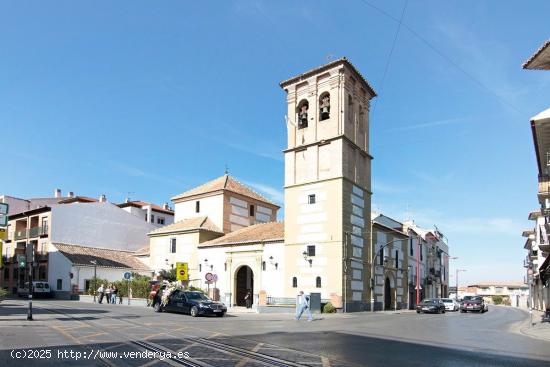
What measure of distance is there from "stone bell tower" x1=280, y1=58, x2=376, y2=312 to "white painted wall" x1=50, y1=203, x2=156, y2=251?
26.5 meters

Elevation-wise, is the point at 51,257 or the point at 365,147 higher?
the point at 365,147

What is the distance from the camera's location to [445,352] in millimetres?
12609

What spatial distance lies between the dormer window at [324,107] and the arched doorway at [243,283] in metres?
15.2

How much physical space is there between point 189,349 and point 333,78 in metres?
31.0

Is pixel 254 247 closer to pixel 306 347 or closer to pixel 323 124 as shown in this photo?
pixel 323 124

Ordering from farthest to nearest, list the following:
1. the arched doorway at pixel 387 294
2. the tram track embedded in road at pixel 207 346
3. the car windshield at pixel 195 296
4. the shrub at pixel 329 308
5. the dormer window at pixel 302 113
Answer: the arched doorway at pixel 387 294 → the dormer window at pixel 302 113 → the shrub at pixel 329 308 → the car windshield at pixel 195 296 → the tram track embedded in road at pixel 207 346

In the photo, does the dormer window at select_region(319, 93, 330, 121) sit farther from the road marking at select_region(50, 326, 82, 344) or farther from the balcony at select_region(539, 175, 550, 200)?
the road marking at select_region(50, 326, 82, 344)

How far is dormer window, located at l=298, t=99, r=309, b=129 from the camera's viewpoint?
4147cm

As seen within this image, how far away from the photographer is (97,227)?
56344 mm

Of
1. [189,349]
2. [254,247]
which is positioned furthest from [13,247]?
[189,349]

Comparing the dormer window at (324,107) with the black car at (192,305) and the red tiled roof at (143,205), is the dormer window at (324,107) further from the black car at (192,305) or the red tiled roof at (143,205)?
the red tiled roof at (143,205)

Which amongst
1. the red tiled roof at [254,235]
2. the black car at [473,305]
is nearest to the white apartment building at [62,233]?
the red tiled roof at [254,235]

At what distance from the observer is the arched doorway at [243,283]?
4419 cm

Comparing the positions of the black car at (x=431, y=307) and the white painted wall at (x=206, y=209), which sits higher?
the white painted wall at (x=206, y=209)
